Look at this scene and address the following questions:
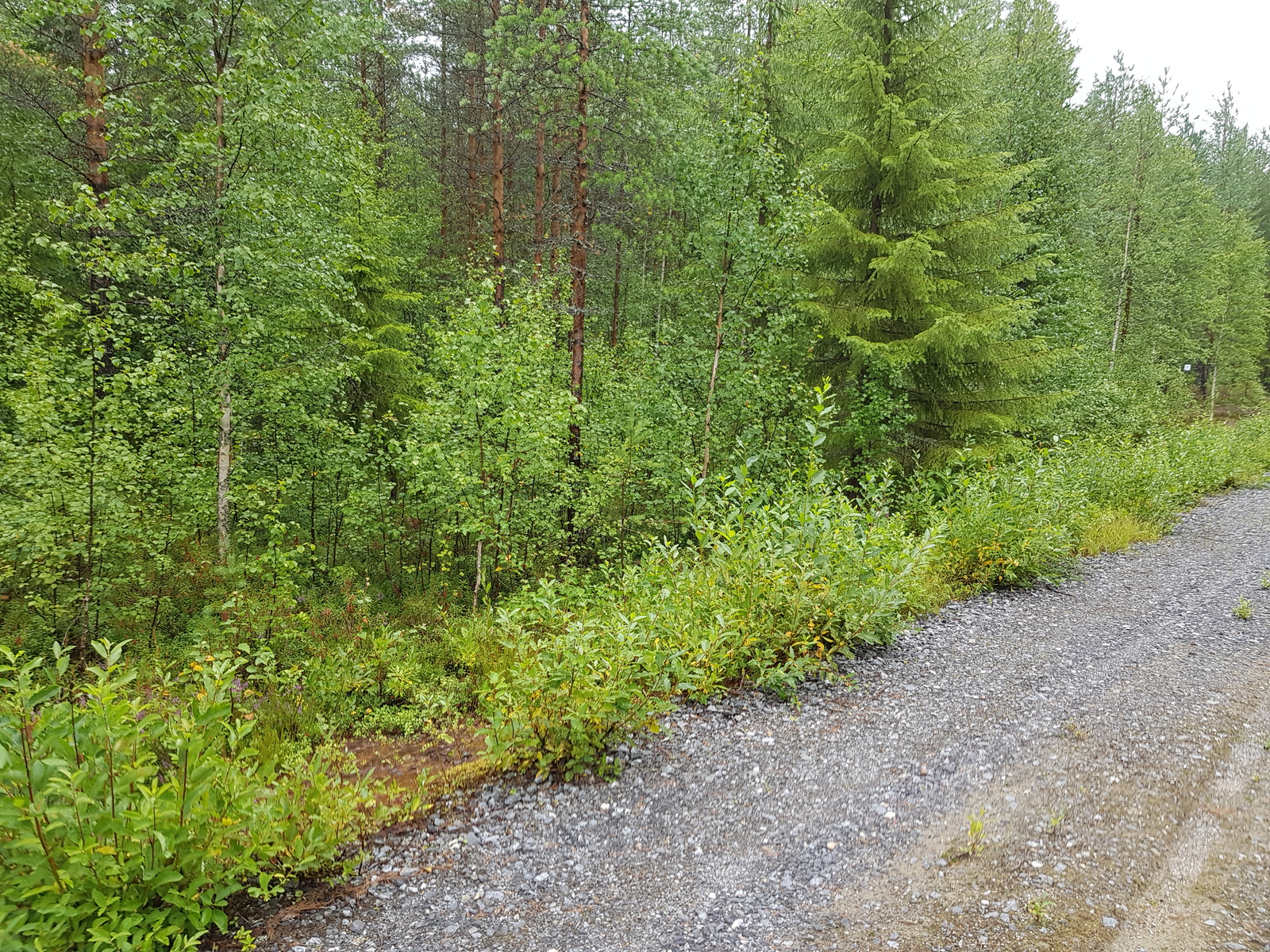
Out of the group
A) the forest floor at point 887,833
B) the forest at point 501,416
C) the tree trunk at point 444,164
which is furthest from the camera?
the tree trunk at point 444,164

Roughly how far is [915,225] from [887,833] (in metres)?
10.2

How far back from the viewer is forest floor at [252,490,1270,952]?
110 inches

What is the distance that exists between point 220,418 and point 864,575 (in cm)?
873

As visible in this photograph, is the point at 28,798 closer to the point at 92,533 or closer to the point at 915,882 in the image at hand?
the point at 915,882

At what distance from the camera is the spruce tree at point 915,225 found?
10164 millimetres

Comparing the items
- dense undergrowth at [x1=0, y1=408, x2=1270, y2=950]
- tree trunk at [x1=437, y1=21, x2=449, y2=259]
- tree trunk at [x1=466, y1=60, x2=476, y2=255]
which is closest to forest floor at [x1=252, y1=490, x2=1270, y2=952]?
dense undergrowth at [x1=0, y1=408, x2=1270, y2=950]

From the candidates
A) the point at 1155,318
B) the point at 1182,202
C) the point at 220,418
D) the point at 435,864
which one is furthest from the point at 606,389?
the point at 1182,202

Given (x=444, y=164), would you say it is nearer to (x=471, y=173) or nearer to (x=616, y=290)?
(x=471, y=173)

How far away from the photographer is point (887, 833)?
3.47m

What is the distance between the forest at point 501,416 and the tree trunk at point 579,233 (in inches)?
2.6

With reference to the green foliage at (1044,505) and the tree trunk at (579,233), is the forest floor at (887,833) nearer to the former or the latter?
the green foliage at (1044,505)

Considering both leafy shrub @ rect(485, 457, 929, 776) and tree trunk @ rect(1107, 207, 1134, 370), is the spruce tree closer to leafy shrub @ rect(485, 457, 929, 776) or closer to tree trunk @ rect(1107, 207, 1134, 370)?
leafy shrub @ rect(485, 457, 929, 776)

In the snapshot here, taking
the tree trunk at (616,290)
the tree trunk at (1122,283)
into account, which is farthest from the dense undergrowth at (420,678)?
the tree trunk at (1122,283)

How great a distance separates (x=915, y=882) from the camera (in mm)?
3074
